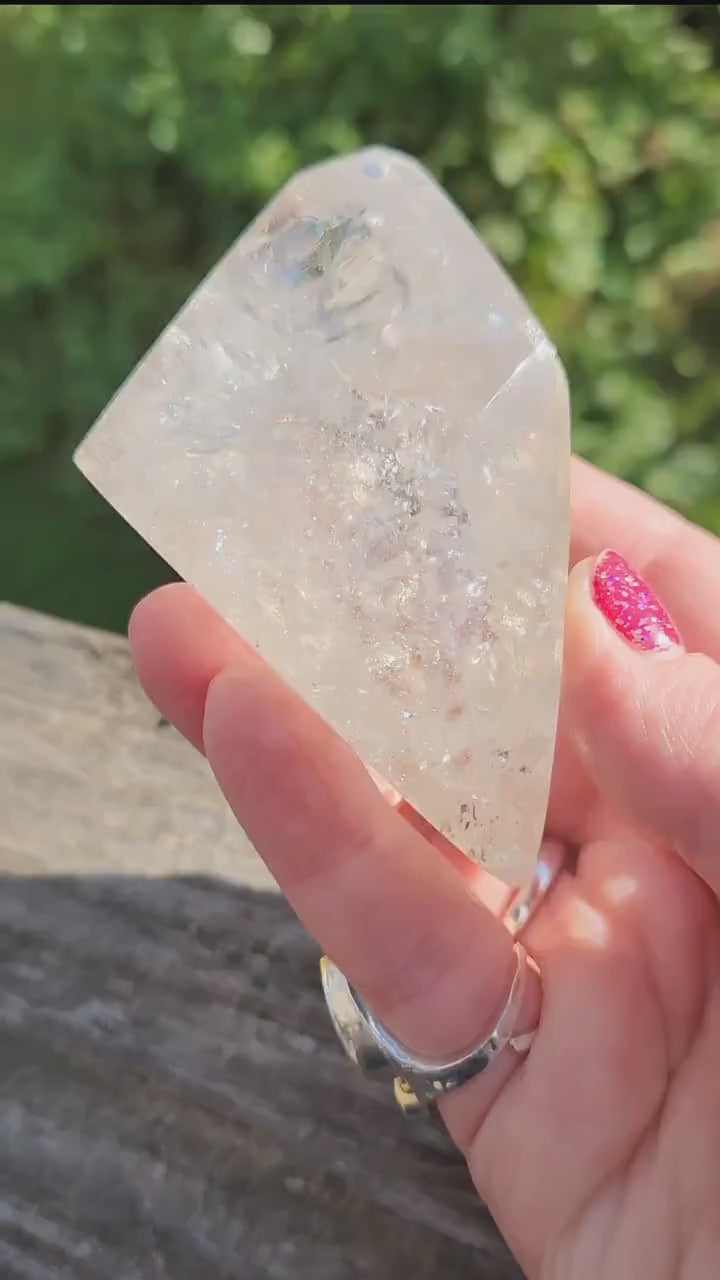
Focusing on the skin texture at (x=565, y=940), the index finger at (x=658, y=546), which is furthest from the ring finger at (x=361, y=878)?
the index finger at (x=658, y=546)

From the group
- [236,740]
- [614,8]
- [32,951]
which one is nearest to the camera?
[236,740]

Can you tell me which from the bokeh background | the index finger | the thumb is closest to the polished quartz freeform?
the thumb

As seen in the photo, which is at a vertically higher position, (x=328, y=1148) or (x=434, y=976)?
(x=434, y=976)

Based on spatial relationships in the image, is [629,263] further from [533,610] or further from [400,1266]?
[400,1266]

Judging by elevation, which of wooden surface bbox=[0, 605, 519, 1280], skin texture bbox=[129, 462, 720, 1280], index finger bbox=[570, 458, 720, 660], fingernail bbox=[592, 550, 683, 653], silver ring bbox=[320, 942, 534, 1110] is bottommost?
wooden surface bbox=[0, 605, 519, 1280]

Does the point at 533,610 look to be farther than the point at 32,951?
No

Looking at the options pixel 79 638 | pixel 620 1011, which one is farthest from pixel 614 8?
pixel 620 1011

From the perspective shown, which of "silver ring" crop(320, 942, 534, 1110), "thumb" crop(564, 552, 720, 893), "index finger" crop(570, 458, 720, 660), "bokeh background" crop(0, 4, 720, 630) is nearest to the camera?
"thumb" crop(564, 552, 720, 893)

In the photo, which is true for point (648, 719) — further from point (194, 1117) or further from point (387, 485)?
point (194, 1117)

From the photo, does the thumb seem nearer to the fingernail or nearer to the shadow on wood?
the fingernail
